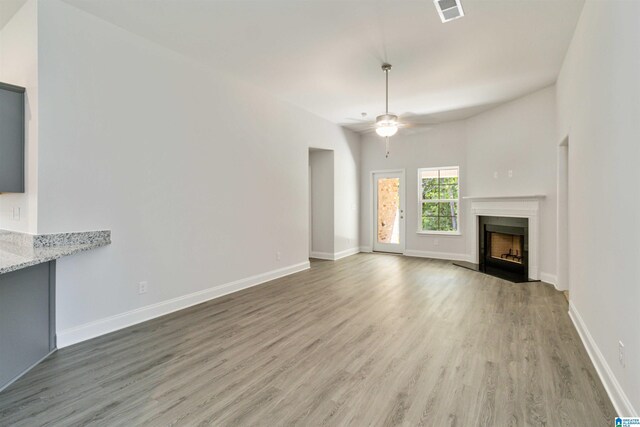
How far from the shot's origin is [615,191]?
6.57 feet

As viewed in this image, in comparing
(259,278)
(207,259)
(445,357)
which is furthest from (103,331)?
(445,357)

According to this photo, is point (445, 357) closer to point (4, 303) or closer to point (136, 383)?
point (136, 383)

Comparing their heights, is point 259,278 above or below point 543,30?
below

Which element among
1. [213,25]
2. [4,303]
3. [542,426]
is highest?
[213,25]

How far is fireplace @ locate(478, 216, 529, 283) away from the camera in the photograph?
5324 mm

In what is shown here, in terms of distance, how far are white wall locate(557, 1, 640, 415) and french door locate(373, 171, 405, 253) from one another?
14.5 feet

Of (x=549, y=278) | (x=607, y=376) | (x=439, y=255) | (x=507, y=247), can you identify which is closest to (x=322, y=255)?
(x=439, y=255)

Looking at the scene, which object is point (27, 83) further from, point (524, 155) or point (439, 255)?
point (439, 255)

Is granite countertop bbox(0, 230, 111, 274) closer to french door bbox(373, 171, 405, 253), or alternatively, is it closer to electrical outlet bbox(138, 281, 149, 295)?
electrical outlet bbox(138, 281, 149, 295)

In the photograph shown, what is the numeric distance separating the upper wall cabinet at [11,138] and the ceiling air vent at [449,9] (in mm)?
3688

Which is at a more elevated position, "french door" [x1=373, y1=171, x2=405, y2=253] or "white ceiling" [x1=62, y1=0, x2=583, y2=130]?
"white ceiling" [x1=62, y1=0, x2=583, y2=130]

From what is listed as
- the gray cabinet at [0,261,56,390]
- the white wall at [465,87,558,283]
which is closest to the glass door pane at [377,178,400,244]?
the white wall at [465,87,558,283]

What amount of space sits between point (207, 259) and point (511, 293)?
417cm

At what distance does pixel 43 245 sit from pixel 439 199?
268 inches
